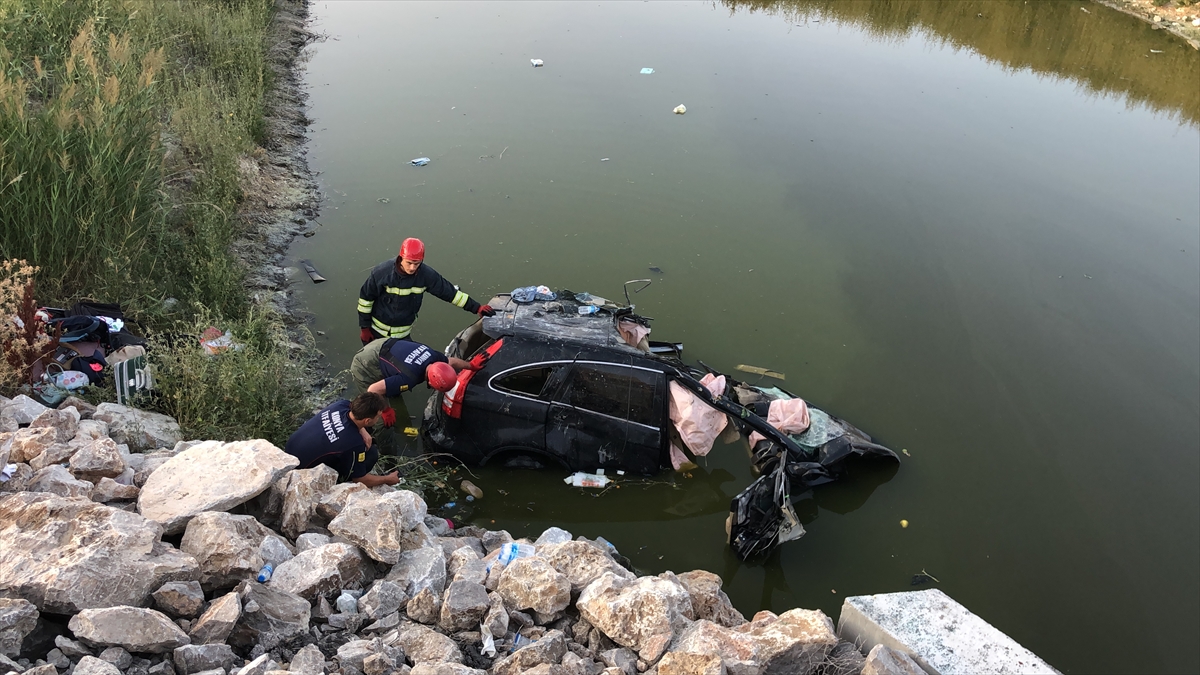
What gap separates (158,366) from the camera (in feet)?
21.1

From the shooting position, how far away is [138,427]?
5707 mm

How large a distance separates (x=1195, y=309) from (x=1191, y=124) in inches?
345

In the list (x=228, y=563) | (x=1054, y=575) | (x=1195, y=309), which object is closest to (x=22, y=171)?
(x=228, y=563)

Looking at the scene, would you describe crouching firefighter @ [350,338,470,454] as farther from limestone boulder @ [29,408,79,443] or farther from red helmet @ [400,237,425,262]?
limestone boulder @ [29,408,79,443]

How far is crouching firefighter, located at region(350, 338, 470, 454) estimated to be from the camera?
253 inches

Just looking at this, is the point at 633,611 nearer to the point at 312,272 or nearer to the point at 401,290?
the point at 401,290

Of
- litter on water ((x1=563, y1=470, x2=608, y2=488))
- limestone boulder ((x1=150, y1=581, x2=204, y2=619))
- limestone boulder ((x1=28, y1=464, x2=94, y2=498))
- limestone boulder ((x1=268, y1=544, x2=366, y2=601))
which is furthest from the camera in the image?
litter on water ((x1=563, y1=470, x2=608, y2=488))

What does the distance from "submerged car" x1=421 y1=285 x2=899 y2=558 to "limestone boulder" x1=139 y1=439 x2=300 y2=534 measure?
1749mm

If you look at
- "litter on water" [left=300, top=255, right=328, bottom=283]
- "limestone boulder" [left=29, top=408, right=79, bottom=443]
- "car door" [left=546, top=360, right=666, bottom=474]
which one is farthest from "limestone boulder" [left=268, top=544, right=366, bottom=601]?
"litter on water" [left=300, top=255, right=328, bottom=283]

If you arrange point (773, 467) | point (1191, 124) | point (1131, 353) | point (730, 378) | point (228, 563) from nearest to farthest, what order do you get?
point (228, 563) → point (773, 467) → point (730, 378) → point (1131, 353) → point (1191, 124)

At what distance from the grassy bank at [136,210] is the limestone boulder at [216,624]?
2.75 m

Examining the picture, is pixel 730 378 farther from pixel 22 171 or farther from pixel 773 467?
pixel 22 171

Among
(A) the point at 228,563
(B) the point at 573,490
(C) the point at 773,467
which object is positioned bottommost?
(B) the point at 573,490

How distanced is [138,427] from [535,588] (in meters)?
3.32
